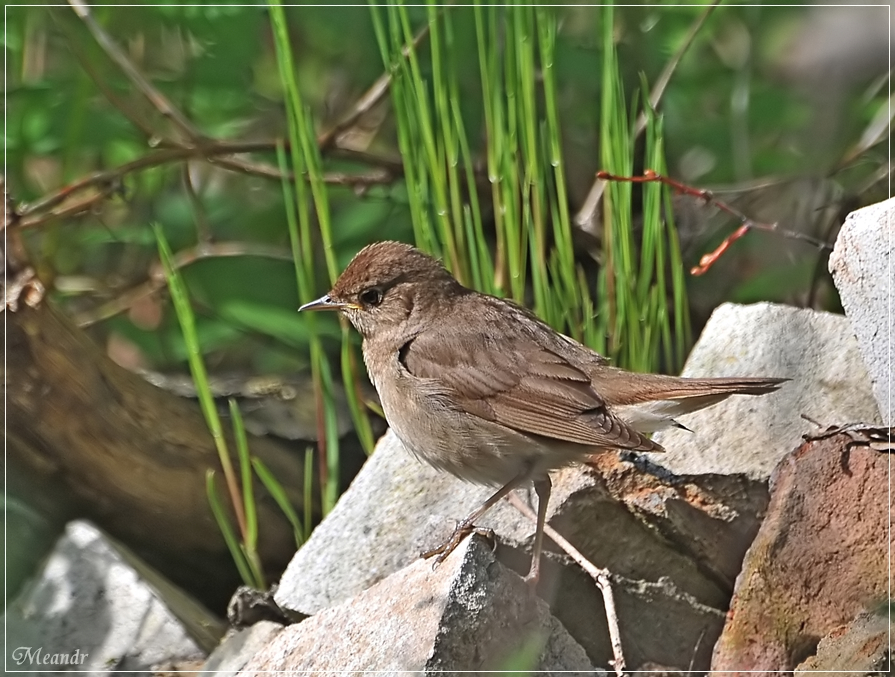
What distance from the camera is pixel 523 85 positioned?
144 inches

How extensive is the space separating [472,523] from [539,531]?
27 centimetres

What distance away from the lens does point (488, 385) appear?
10.7 ft

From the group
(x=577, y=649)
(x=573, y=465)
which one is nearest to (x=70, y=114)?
(x=573, y=465)

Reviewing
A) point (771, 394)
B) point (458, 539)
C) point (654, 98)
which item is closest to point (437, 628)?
point (458, 539)

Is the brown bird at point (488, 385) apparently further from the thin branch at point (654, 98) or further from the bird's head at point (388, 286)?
the thin branch at point (654, 98)

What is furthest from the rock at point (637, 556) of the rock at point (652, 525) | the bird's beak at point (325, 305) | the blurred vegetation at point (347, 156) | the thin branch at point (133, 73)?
the thin branch at point (133, 73)

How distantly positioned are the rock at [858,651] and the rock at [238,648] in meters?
1.58

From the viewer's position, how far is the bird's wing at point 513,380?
307cm

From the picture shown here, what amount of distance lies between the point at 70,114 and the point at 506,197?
190 cm

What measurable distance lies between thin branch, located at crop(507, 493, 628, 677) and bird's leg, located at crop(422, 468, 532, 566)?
5.5 inches

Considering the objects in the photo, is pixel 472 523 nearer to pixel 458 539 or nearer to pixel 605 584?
pixel 458 539

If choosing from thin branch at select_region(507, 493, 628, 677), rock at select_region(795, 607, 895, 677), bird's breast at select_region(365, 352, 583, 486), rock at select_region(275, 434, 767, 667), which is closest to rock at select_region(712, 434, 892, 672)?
rock at select_region(795, 607, 895, 677)

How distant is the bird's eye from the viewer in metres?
3.61

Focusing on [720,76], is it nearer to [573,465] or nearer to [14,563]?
[573,465]
